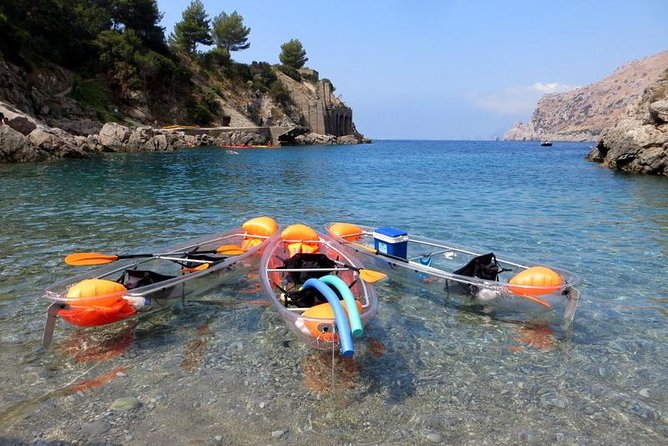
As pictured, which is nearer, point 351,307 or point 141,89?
point 351,307

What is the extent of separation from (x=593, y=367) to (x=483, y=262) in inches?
102

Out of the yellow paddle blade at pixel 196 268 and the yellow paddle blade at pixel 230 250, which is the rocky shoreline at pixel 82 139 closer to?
the yellow paddle blade at pixel 230 250

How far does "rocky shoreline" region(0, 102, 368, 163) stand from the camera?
2961 centimetres

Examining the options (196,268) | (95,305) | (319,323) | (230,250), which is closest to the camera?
(319,323)

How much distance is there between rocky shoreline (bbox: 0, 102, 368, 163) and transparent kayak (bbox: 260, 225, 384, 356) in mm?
28404

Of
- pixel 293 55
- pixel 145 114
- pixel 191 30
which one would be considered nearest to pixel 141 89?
pixel 145 114

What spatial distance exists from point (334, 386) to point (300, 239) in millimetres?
4616

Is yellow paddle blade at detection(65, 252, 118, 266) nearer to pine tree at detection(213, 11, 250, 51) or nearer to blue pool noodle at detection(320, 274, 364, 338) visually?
blue pool noodle at detection(320, 274, 364, 338)

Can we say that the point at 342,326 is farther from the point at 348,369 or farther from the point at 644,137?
the point at 644,137

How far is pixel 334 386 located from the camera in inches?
199

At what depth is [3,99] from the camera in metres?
39.1

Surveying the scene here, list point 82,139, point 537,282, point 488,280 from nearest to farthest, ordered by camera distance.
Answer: point 537,282, point 488,280, point 82,139

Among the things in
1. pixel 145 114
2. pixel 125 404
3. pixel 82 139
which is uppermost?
pixel 145 114

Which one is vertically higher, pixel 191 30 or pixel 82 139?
Answer: pixel 191 30
